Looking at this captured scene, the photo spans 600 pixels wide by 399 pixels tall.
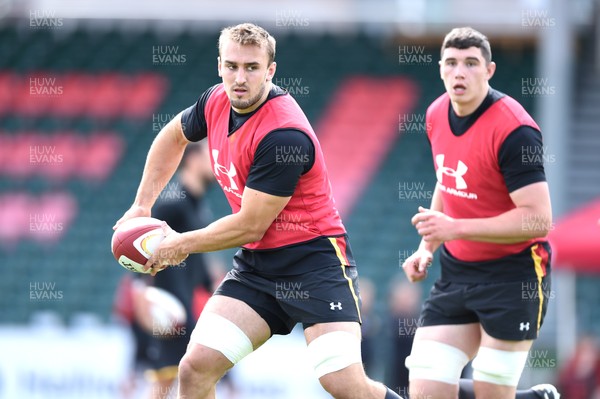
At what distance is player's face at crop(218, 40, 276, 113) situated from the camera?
5324 mm

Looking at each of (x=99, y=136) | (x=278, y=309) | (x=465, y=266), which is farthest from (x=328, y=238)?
(x=99, y=136)

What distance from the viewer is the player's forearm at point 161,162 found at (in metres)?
5.91

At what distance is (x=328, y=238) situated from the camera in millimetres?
5539

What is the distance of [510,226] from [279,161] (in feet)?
4.12

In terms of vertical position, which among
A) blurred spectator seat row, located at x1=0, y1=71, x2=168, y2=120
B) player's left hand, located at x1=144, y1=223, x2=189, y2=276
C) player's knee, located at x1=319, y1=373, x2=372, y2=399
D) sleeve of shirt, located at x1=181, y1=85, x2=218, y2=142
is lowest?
player's knee, located at x1=319, y1=373, x2=372, y2=399

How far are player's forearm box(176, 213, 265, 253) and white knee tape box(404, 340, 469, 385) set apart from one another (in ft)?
4.02

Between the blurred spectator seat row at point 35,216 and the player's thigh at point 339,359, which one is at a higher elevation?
the blurred spectator seat row at point 35,216

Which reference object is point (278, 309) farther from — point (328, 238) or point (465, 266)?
point (465, 266)

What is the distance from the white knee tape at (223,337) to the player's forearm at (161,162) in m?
0.88

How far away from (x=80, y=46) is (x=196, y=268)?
12182mm

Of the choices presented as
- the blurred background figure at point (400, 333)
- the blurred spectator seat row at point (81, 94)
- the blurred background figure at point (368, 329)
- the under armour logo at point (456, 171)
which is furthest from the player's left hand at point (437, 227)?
the blurred spectator seat row at point (81, 94)

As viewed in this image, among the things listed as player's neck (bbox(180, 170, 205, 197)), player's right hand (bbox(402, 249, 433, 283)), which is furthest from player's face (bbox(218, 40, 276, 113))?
player's neck (bbox(180, 170, 205, 197))

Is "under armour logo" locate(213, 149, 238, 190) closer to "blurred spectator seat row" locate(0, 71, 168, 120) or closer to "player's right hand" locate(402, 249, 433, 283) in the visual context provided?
"player's right hand" locate(402, 249, 433, 283)

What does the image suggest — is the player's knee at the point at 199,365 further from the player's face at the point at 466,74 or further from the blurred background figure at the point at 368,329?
the blurred background figure at the point at 368,329
